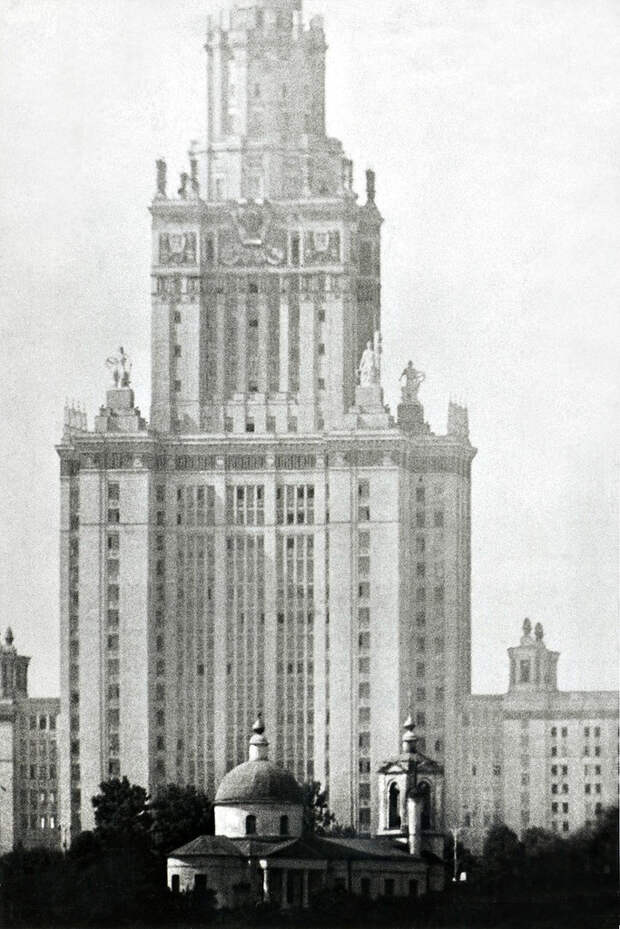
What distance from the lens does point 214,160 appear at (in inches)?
4444

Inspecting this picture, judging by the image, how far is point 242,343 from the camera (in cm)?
11412

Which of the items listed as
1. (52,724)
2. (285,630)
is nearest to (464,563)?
(285,630)

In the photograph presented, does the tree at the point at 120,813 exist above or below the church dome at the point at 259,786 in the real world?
below

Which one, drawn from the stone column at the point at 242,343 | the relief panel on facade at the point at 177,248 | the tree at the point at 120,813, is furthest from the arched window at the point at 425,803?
Answer: the relief panel on facade at the point at 177,248

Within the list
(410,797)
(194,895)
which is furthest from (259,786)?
(194,895)

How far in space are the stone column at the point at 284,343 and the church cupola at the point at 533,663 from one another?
9.74 metres

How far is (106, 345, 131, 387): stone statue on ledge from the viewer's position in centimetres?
11125

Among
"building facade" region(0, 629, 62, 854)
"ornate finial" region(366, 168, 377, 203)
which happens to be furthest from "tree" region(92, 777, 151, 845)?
"ornate finial" region(366, 168, 377, 203)

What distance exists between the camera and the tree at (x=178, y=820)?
333 feet

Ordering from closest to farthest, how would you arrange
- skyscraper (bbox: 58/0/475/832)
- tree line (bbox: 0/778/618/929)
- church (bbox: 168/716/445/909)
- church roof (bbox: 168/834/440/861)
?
tree line (bbox: 0/778/618/929) < church (bbox: 168/716/445/909) < church roof (bbox: 168/834/440/861) < skyscraper (bbox: 58/0/475/832)

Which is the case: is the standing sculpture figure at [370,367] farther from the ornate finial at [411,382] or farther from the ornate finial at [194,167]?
the ornate finial at [194,167]

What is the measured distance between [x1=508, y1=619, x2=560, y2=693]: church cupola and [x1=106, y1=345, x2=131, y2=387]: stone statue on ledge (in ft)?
41.7

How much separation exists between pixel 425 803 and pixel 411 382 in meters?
13.9

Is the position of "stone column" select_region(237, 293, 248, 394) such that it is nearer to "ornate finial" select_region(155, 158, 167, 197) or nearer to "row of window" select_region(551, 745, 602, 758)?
"ornate finial" select_region(155, 158, 167, 197)
